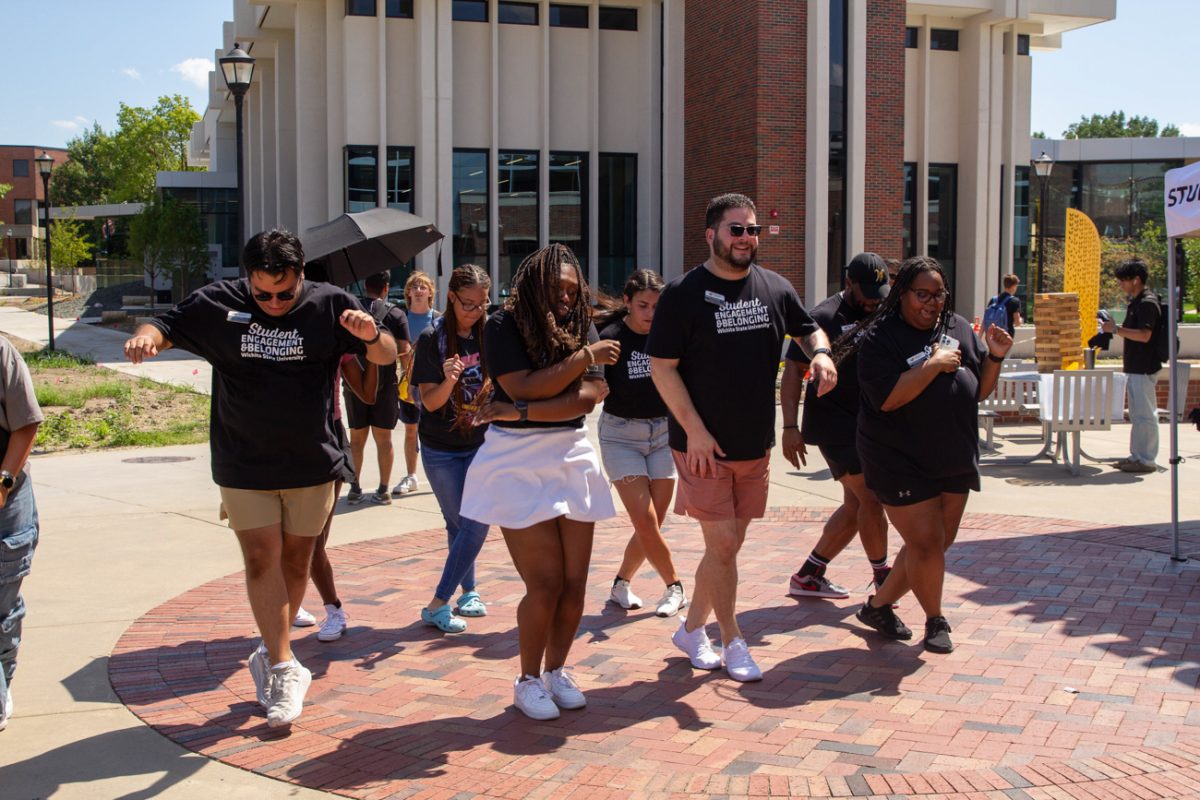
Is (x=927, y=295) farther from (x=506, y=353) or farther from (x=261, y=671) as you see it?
(x=261, y=671)

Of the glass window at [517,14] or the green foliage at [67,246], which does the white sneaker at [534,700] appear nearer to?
the glass window at [517,14]

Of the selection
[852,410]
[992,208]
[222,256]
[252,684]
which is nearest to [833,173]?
[992,208]

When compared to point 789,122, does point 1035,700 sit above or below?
below

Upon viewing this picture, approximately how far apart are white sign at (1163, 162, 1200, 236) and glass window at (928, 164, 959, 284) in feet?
81.1

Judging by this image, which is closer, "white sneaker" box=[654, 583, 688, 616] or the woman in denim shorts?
the woman in denim shorts

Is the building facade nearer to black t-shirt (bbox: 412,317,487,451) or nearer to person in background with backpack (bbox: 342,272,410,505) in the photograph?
person in background with backpack (bbox: 342,272,410,505)

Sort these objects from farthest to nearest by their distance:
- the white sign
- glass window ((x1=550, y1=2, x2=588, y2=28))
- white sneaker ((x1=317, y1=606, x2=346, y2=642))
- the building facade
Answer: glass window ((x1=550, y1=2, x2=588, y2=28)) → the building facade → the white sign → white sneaker ((x1=317, y1=606, x2=346, y2=642))

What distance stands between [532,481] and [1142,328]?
26.8 ft

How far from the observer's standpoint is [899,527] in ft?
17.0

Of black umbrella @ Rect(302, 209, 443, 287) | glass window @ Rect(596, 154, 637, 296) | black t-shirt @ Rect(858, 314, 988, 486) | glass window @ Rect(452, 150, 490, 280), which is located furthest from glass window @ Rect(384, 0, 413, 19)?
black t-shirt @ Rect(858, 314, 988, 486)

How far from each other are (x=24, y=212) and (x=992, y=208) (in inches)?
3715

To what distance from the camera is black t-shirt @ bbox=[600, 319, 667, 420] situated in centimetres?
591

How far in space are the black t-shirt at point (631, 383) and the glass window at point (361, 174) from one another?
22.3 m

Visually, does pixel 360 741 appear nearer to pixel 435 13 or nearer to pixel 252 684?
pixel 252 684
